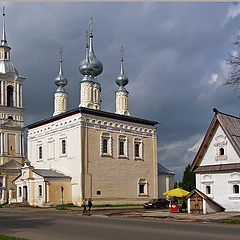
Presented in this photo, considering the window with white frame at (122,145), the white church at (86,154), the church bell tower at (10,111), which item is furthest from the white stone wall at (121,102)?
the church bell tower at (10,111)

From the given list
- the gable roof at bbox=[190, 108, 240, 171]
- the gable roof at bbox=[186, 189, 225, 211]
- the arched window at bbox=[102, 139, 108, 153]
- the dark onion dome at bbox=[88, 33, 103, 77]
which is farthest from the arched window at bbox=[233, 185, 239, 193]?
the dark onion dome at bbox=[88, 33, 103, 77]

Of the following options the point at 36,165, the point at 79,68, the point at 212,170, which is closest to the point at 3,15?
the point at 79,68

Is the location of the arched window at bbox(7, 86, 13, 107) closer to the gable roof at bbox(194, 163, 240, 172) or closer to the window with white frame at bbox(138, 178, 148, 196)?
the window with white frame at bbox(138, 178, 148, 196)

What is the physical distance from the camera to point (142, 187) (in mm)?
50969

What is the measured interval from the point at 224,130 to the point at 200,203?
5419mm

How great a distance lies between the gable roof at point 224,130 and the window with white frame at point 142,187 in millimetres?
17800

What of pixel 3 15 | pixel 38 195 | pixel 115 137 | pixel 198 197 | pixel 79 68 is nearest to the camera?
pixel 198 197

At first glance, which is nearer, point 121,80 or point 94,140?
point 94,140

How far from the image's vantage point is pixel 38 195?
147 feet

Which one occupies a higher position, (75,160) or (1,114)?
(1,114)

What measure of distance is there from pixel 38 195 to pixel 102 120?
10.2 meters

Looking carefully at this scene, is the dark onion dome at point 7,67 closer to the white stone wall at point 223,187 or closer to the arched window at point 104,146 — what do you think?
the arched window at point 104,146

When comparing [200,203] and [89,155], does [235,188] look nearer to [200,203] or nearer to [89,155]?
[200,203]

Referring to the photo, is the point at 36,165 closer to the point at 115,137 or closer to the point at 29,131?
the point at 29,131
